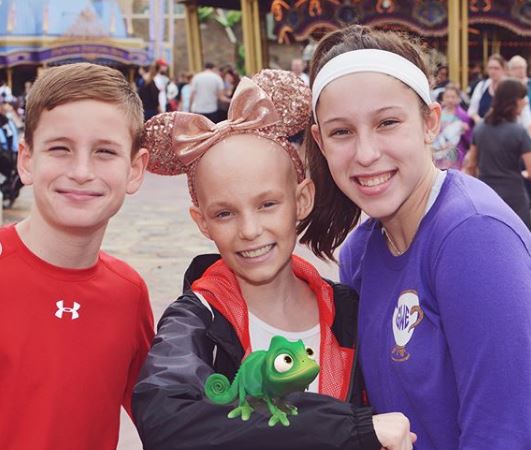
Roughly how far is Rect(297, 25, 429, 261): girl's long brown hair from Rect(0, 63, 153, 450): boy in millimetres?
467

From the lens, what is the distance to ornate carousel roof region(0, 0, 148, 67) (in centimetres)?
3159

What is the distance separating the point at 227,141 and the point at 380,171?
1.31 feet

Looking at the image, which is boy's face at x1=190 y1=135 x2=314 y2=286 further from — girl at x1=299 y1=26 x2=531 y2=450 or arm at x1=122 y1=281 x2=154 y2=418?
arm at x1=122 y1=281 x2=154 y2=418

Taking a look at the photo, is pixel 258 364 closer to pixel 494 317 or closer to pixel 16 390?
pixel 494 317

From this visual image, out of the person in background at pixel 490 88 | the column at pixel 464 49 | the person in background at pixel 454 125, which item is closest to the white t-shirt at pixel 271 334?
the person in background at pixel 454 125

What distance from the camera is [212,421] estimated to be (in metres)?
1.65

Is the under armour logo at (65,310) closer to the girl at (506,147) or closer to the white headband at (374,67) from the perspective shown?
the white headband at (374,67)

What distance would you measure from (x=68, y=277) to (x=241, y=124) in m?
0.57

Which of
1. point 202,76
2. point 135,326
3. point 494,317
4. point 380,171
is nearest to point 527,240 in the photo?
point 494,317

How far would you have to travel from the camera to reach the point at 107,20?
33.1m

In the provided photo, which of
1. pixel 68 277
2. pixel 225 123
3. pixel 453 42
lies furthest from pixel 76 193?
pixel 453 42

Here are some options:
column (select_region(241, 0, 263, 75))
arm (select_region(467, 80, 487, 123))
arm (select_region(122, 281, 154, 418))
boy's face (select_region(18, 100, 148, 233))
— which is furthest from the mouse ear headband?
column (select_region(241, 0, 263, 75))

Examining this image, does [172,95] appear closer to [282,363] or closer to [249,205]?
[249,205]

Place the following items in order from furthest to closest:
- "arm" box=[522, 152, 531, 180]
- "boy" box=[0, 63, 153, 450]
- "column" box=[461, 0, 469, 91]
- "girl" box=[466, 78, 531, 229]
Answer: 1. "column" box=[461, 0, 469, 91]
2. "girl" box=[466, 78, 531, 229]
3. "arm" box=[522, 152, 531, 180]
4. "boy" box=[0, 63, 153, 450]
